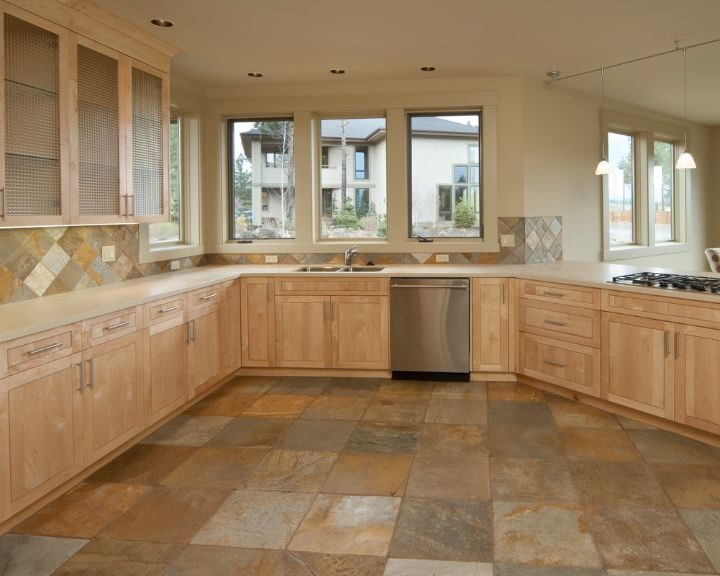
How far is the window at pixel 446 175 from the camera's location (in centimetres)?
557

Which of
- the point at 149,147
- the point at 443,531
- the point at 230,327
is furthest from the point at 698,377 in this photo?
the point at 149,147

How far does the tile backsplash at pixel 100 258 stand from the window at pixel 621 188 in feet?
4.47

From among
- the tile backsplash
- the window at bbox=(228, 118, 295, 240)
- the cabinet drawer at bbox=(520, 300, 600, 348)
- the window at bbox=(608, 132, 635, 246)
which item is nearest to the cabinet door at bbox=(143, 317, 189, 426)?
the tile backsplash

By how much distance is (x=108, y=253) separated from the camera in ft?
13.9

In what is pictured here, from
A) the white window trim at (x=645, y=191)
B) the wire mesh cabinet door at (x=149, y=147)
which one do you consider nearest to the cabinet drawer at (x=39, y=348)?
the wire mesh cabinet door at (x=149, y=147)

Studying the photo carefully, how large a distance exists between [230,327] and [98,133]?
183cm

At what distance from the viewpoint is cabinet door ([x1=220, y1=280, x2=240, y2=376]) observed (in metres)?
4.78

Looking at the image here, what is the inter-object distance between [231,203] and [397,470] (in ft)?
11.1

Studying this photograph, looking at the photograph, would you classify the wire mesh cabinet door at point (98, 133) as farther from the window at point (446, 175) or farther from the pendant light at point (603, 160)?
the pendant light at point (603, 160)

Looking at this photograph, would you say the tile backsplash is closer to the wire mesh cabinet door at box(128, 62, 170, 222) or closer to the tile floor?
the wire mesh cabinet door at box(128, 62, 170, 222)

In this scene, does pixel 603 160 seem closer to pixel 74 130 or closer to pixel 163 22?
pixel 163 22

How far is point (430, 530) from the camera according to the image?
2.60 meters

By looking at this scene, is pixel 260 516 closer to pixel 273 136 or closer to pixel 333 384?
pixel 333 384

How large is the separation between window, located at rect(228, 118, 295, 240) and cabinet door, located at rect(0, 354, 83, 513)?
3024mm
